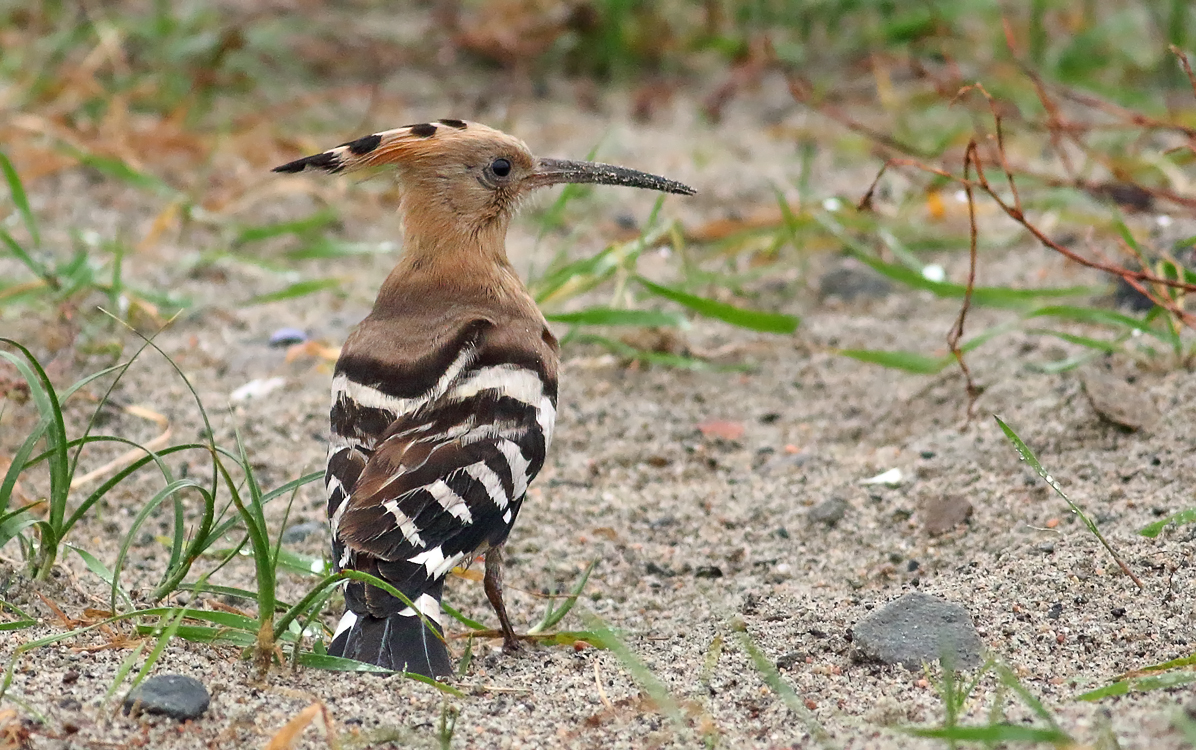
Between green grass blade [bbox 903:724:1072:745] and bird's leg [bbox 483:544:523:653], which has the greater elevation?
green grass blade [bbox 903:724:1072:745]

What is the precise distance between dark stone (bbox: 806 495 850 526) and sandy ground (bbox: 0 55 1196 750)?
0.13ft

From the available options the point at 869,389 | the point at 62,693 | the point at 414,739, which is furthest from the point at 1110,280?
the point at 62,693

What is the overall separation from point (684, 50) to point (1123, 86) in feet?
6.11

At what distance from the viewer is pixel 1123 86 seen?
18.8ft

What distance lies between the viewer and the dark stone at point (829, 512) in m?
3.15

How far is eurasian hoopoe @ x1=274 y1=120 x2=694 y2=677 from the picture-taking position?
2.46 meters

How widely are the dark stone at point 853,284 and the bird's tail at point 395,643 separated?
2.36m

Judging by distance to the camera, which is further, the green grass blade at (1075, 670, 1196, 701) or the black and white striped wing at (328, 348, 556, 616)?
the black and white striped wing at (328, 348, 556, 616)

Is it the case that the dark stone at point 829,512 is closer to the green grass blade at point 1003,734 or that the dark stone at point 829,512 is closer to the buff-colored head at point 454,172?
the buff-colored head at point 454,172

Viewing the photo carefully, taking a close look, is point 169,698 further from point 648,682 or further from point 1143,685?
point 1143,685

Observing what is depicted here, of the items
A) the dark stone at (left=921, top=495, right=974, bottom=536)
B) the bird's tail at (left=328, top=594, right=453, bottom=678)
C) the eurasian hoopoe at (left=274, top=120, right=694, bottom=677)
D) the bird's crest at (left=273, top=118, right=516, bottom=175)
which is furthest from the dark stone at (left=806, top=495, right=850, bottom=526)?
the bird's crest at (left=273, top=118, right=516, bottom=175)

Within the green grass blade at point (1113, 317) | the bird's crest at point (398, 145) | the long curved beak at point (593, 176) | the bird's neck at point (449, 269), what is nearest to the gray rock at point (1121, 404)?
the green grass blade at point (1113, 317)

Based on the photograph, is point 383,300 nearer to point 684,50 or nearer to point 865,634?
point 865,634

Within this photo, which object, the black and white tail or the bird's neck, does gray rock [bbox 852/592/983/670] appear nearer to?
the black and white tail
